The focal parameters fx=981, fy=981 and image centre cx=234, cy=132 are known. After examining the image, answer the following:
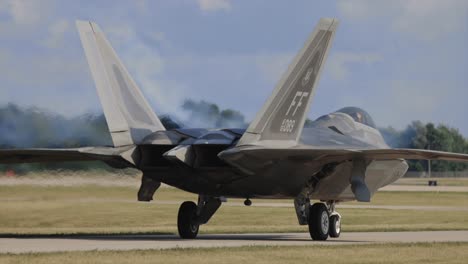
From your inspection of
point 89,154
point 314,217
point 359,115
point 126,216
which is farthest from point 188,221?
point 126,216

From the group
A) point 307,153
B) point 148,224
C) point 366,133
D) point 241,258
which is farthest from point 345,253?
point 148,224

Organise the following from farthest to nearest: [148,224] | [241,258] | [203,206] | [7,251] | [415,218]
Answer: [415,218] → [148,224] → [203,206] → [7,251] → [241,258]

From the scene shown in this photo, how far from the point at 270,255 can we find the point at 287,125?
5205mm

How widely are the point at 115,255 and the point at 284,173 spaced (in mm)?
6908

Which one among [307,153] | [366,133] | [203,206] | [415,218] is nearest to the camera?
[307,153]

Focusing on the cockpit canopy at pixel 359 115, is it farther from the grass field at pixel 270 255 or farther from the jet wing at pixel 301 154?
the grass field at pixel 270 255

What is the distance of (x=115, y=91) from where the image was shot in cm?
2231

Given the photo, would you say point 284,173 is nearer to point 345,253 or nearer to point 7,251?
point 345,253

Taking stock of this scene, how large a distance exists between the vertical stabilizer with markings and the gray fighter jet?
22 mm

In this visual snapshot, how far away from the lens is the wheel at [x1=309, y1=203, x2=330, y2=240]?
23.8 metres

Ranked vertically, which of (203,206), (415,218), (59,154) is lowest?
(415,218)

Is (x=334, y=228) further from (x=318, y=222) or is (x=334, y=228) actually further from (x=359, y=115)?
(x=359, y=115)

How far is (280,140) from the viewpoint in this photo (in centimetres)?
2252

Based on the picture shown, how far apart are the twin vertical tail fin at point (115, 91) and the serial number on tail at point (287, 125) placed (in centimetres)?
307
